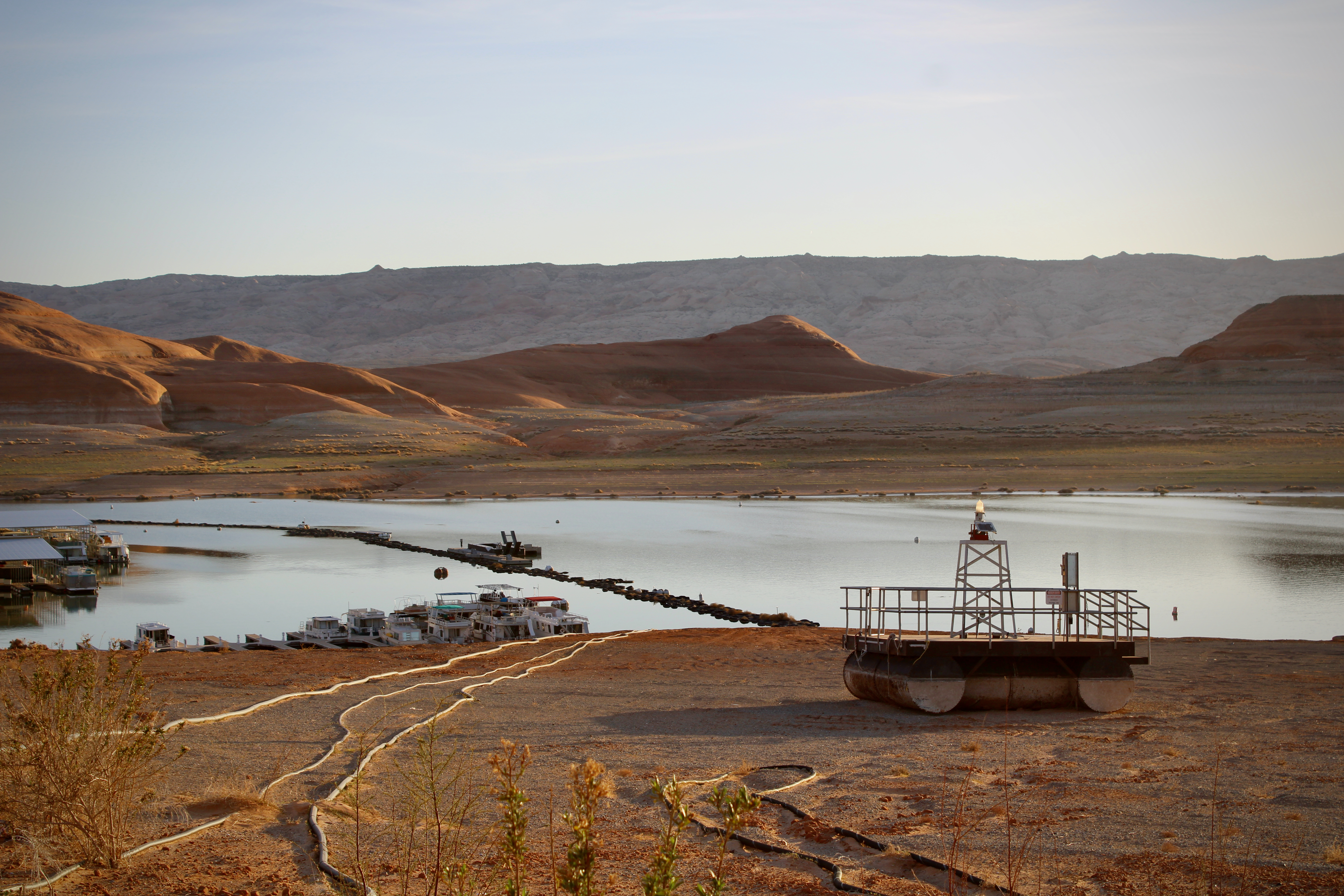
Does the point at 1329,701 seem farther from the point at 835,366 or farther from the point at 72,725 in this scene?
the point at 835,366

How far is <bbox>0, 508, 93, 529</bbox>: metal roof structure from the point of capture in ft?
136

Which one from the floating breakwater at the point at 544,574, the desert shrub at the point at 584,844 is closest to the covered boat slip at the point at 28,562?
the floating breakwater at the point at 544,574

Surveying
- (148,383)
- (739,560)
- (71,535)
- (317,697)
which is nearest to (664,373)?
(148,383)

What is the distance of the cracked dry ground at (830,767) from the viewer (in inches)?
287

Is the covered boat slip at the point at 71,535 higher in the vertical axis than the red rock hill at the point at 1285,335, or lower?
lower

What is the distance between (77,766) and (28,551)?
3158 cm

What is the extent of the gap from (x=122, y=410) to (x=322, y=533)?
53684mm

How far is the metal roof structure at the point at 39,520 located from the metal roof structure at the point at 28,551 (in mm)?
3901

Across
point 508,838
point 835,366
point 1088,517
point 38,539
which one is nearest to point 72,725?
point 508,838

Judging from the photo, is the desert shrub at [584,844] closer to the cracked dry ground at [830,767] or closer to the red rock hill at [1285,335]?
the cracked dry ground at [830,767]

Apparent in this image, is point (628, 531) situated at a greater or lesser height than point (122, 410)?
lesser

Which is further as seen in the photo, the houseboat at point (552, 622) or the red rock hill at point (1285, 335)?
the red rock hill at point (1285, 335)

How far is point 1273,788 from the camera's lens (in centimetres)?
941

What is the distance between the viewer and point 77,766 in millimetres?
7012
